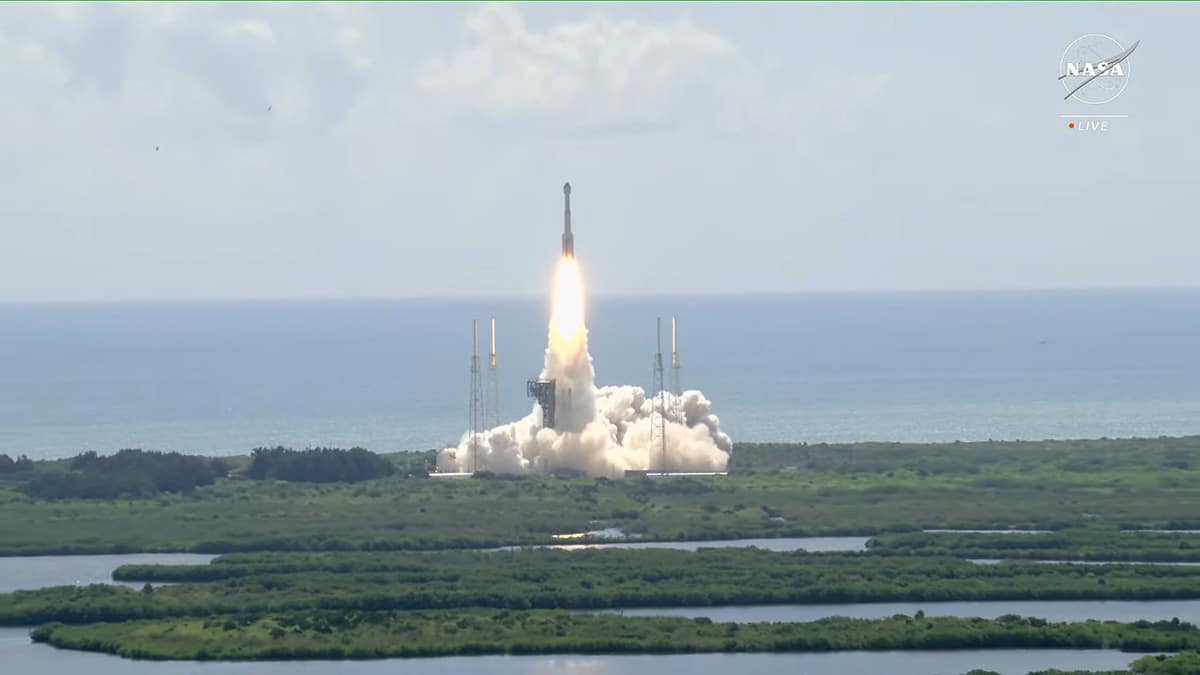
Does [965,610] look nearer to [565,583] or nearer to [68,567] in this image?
[565,583]

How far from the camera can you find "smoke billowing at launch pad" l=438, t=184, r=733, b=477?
5517 inches

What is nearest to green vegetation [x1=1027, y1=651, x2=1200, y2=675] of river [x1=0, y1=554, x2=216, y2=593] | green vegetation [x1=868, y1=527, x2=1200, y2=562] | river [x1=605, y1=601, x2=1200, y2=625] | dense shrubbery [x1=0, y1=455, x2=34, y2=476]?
river [x1=605, y1=601, x2=1200, y2=625]

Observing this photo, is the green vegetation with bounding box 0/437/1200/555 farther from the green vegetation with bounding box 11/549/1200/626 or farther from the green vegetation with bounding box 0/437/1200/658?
the green vegetation with bounding box 11/549/1200/626

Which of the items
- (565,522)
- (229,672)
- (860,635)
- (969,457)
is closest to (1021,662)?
(860,635)

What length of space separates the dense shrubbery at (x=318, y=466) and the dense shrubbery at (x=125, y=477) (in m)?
2.68

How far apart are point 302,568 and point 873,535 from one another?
29806mm

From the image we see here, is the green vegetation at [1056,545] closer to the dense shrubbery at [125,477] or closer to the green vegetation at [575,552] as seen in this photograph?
the green vegetation at [575,552]

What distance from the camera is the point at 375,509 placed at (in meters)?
129

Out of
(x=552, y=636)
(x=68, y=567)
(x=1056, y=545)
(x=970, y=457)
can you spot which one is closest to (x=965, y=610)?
(x=1056, y=545)

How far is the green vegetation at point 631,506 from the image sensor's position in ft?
393

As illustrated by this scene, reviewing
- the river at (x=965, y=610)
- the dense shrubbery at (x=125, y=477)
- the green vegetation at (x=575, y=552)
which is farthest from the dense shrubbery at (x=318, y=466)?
the river at (x=965, y=610)

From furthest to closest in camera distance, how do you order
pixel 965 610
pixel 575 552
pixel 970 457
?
pixel 970 457 < pixel 575 552 < pixel 965 610

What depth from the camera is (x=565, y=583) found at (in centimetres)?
10294

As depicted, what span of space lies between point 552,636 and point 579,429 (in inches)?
2073
